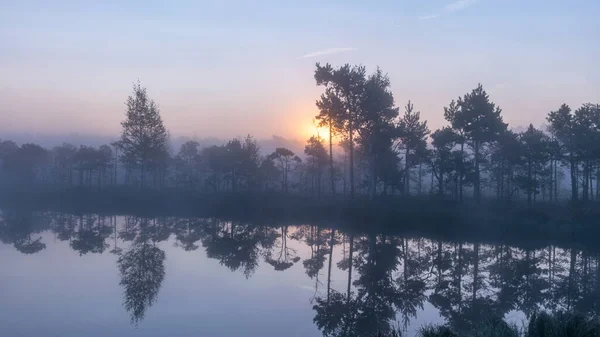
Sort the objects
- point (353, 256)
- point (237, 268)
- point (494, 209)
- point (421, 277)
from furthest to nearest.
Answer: point (494, 209)
point (353, 256)
point (237, 268)
point (421, 277)

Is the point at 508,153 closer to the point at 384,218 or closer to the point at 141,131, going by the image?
the point at 384,218

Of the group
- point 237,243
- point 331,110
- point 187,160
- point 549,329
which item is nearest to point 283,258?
point 237,243

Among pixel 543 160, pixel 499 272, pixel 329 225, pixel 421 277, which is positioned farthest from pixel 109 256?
pixel 543 160

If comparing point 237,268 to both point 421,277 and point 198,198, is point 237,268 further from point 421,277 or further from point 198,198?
point 198,198

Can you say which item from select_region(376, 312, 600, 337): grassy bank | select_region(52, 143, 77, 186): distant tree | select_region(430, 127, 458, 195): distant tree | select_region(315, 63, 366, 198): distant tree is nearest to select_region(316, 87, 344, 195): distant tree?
select_region(315, 63, 366, 198): distant tree

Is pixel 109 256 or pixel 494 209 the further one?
pixel 494 209

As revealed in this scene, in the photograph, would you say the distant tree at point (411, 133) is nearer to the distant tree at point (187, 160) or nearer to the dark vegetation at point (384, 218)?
the dark vegetation at point (384, 218)

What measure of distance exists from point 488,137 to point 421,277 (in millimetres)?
27998

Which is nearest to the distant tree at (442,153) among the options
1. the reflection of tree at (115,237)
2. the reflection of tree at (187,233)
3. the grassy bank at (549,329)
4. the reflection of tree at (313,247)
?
the reflection of tree at (313,247)

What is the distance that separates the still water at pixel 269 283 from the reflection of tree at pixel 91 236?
145 millimetres

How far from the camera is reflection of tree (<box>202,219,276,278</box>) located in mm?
20573

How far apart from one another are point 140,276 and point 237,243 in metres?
9.64

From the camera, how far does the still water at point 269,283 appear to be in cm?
1184

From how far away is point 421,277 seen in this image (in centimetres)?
1798
